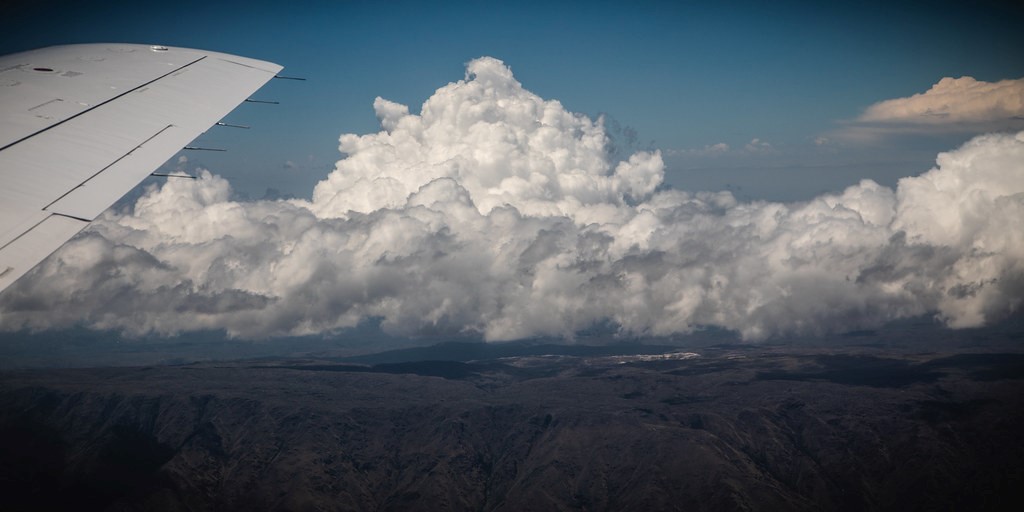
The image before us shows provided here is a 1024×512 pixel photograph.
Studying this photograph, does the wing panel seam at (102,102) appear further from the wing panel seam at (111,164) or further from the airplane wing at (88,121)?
the wing panel seam at (111,164)

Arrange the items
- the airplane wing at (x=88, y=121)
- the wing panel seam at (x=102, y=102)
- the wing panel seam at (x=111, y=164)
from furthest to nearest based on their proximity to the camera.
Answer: the wing panel seam at (x=102, y=102) < the wing panel seam at (x=111, y=164) < the airplane wing at (x=88, y=121)

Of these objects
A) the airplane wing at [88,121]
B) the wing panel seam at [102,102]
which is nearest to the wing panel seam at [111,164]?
the airplane wing at [88,121]

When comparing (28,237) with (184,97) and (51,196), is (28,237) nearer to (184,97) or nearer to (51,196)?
(51,196)

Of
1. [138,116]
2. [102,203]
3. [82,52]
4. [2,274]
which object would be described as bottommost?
[2,274]

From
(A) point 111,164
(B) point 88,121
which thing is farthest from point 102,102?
(A) point 111,164

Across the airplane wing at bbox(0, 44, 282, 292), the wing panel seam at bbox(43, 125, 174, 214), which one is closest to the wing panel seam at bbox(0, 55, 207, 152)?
the airplane wing at bbox(0, 44, 282, 292)

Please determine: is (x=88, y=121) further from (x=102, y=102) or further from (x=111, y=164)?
(x=111, y=164)

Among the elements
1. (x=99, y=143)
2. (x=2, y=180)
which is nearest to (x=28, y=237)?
(x=2, y=180)

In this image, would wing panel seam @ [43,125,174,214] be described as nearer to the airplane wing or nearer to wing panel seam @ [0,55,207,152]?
the airplane wing
